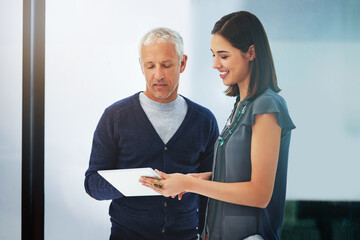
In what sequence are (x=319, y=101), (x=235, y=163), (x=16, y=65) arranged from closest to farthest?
(x=235, y=163) < (x=319, y=101) < (x=16, y=65)

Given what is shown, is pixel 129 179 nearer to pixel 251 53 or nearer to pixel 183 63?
pixel 183 63

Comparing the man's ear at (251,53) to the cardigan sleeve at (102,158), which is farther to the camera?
the cardigan sleeve at (102,158)

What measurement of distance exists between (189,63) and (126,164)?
0.59 meters

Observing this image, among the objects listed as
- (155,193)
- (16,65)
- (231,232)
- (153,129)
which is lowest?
(231,232)

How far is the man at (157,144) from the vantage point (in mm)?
1644

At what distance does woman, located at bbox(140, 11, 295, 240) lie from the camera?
57.1 inches

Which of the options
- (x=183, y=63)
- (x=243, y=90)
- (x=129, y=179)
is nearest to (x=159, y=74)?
(x=183, y=63)

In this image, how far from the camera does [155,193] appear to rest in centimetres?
159

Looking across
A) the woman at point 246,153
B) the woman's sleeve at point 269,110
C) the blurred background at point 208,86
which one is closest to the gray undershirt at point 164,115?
the blurred background at point 208,86

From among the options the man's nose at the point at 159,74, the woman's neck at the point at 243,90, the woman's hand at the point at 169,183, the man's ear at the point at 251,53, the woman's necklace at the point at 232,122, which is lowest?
the woman's hand at the point at 169,183

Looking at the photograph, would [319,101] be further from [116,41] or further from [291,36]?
[116,41]

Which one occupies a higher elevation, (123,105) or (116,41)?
(116,41)

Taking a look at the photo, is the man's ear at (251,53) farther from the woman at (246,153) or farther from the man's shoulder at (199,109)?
the man's shoulder at (199,109)

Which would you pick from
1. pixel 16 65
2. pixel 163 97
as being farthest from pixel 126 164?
pixel 16 65
